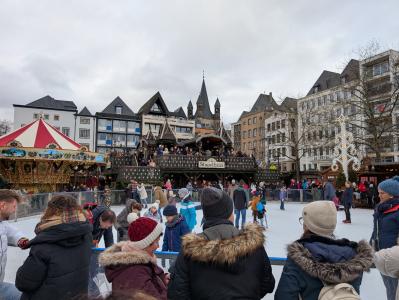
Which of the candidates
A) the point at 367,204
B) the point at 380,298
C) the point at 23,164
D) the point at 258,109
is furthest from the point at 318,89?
the point at 380,298

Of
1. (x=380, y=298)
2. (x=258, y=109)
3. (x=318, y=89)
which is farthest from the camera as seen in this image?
(x=258, y=109)

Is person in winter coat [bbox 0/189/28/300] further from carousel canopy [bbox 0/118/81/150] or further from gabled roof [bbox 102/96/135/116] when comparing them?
gabled roof [bbox 102/96/135/116]

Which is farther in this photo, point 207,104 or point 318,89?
point 207,104

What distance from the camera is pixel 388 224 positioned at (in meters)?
3.98

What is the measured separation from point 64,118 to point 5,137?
3232cm

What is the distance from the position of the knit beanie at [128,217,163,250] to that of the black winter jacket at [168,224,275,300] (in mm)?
390

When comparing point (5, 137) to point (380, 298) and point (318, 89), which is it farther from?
point (318, 89)

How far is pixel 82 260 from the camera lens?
260 centimetres

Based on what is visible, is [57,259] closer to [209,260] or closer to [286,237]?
[209,260]

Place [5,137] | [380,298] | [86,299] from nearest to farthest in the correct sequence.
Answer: [86,299] < [380,298] < [5,137]

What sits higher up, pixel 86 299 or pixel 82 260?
pixel 86 299

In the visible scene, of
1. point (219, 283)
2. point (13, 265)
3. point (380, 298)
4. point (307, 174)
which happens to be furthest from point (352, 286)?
point (307, 174)

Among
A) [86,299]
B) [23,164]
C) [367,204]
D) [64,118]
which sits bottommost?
[367,204]

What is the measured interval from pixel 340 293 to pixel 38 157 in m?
16.2
